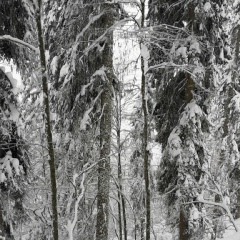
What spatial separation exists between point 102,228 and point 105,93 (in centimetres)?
363

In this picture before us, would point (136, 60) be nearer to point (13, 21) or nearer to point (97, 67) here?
point (97, 67)

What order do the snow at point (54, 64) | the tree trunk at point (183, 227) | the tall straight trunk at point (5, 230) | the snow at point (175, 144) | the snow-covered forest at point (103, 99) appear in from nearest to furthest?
the snow-covered forest at point (103, 99) → the tall straight trunk at point (5, 230) → the snow at point (175, 144) → the tree trunk at point (183, 227) → the snow at point (54, 64)

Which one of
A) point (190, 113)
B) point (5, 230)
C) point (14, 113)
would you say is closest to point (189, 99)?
point (190, 113)

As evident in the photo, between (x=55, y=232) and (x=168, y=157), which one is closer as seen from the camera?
(x=55, y=232)

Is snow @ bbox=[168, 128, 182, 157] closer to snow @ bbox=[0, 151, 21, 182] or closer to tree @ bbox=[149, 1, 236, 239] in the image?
tree @ bbox=[149, 1, 236, 239]

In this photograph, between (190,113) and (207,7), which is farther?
(190,113)

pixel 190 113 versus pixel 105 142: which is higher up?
pixel 190 113

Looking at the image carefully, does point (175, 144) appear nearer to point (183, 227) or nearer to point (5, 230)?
point (183, 227)

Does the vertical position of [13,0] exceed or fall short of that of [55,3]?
it falls short

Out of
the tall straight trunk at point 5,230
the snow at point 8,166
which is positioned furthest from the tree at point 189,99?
the tall straight trunk at point 5,230

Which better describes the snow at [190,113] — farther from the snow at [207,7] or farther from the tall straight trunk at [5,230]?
the tall straight trunk at [5,230]

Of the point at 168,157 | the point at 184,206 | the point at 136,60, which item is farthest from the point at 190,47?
the point at 184,206

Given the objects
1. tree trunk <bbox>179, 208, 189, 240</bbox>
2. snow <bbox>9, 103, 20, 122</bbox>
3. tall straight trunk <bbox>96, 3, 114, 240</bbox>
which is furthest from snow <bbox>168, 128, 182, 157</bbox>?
snow <bbox>9, 103, 20, 122</bbox>

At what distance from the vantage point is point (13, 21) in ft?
22.7
